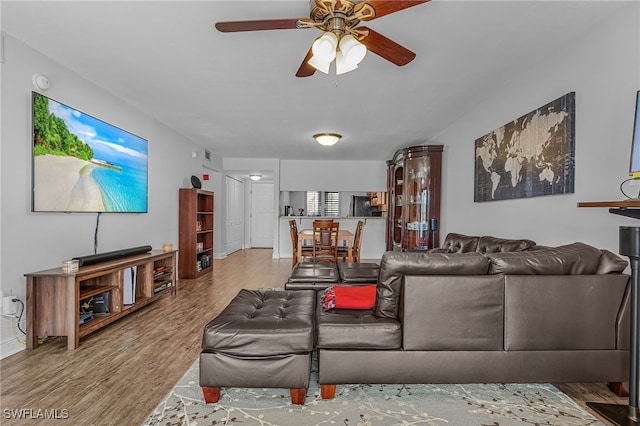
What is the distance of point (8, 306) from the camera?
251cm

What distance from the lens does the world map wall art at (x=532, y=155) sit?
8.38 feet

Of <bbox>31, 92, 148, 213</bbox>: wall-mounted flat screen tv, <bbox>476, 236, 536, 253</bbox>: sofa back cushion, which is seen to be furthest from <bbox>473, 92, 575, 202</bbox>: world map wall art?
<bbox>31, 92, 148, 213</bbox>: wall-mounted flat screen tv

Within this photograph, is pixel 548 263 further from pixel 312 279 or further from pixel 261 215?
pixel 261 215

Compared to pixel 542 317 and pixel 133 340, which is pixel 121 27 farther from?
pixel 542 317

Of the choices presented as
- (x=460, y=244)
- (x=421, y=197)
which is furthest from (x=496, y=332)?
(x=421, y=197)

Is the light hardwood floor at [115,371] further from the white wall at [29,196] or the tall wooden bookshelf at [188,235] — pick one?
the tall wooden bookshelf at [188,235]

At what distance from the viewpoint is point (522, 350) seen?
1.90 meters

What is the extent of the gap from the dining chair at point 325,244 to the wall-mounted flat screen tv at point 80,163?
8.08 ft

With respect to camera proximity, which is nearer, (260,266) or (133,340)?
(133,340)

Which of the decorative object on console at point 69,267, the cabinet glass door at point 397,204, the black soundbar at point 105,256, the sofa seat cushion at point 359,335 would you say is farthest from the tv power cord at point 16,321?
the cabinet glass door at point 397,204

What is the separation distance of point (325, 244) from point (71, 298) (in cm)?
343

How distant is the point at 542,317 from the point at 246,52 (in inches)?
111

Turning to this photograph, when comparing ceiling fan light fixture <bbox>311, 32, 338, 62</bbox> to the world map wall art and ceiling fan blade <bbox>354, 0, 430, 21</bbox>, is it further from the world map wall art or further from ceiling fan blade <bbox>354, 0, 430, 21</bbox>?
the world map wall art

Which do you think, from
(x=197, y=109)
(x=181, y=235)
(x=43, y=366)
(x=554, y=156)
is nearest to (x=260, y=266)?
(x=181, y=235)
